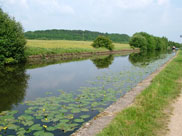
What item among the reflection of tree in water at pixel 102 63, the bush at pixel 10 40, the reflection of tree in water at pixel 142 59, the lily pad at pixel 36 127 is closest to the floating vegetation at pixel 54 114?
the lily pad at pixel 36 127

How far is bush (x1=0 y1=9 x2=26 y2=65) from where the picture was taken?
18266mm

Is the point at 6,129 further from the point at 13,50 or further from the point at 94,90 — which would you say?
the point at 13,50

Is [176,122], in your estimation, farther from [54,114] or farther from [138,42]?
[138,42]

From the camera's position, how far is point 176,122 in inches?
177

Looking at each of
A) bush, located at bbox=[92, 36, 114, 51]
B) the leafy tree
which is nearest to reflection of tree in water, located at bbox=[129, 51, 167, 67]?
bush, located at bbox=[92, 36, 114, 51]

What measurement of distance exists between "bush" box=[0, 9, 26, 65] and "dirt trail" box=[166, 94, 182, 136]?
58.1 ft

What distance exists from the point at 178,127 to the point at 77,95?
4.71 meters

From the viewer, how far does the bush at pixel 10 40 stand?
18.3m

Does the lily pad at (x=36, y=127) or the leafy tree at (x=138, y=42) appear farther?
the leafy tree at (x=138, y=42)

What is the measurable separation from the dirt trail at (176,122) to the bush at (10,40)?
17702 mm

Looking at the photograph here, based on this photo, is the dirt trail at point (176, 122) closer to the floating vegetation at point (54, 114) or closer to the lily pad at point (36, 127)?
the floating vegetation at point (54, 114)

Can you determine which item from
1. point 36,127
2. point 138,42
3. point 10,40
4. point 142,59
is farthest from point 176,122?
point 138,42

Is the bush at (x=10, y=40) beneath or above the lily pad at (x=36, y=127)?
above

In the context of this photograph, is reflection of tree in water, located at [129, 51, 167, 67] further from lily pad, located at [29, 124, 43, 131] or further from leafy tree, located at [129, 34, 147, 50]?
leafy tree, located at [129, 34, 147, 50]
